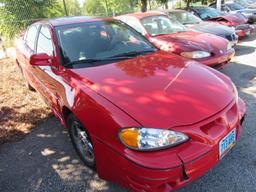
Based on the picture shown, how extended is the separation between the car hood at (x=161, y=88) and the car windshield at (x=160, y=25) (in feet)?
10.5

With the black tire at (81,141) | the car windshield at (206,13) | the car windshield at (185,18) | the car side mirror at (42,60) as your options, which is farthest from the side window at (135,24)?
the car windshield at (206,13)

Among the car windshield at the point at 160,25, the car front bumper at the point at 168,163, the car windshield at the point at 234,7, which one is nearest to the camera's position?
the car front bumper at the point at 168,163

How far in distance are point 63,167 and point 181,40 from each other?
375cm

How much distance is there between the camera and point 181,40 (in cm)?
561

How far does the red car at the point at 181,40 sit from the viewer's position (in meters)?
5.19

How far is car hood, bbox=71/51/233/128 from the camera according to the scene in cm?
220

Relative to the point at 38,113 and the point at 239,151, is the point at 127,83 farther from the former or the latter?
the point at 38,113

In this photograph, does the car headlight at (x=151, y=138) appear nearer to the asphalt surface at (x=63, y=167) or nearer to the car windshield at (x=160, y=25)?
the asphalt surface at (x=63, y=167)

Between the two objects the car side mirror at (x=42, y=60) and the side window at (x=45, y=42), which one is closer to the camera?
the car side mirror at (x=42, y=60)

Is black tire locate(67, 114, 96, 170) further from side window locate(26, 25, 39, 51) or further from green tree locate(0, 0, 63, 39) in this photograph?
green tree locate(0, 0, 63, 39)

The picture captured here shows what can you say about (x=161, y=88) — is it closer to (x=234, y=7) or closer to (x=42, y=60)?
(x=42, y=60)

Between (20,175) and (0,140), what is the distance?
1054 millimetres

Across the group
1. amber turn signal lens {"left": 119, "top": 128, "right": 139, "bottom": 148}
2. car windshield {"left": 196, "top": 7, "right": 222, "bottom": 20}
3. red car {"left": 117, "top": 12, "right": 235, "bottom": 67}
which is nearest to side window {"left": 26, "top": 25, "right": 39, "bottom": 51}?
red car {"left": 117, "top": 12, "right": 235, "bottom": 67}

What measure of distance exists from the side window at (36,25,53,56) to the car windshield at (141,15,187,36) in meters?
2.85
